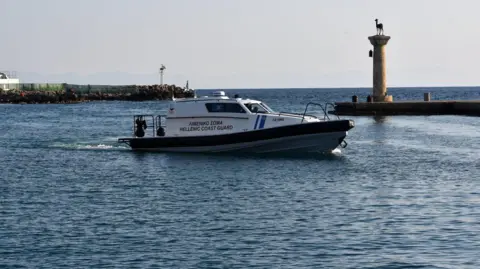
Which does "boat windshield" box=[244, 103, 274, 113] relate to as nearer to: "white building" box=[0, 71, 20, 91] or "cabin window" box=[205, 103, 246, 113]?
"cabin window" box=[205, 103, 246, 113]

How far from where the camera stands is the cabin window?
36.2m

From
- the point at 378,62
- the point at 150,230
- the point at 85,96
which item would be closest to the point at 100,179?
the point at 150,230

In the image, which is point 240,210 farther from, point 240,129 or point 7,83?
point 7,83

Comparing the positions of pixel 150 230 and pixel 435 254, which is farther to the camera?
pixel 150 230

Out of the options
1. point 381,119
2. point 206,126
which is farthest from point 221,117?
point 381,119

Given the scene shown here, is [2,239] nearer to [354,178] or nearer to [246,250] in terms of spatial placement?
[246,250]

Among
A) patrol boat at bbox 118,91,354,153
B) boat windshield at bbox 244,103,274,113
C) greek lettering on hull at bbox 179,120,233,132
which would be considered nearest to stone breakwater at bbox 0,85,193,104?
patrol boat at bbox 118,91,354,153

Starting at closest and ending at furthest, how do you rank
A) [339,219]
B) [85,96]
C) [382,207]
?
[339,219]
[382,207]
[85,96]

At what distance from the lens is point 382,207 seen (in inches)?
934

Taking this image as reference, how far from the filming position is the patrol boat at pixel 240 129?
35.3 meters

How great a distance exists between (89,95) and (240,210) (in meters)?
125

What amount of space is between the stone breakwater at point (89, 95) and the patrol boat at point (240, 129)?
9214 centimetres

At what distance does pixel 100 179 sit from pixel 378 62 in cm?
4366

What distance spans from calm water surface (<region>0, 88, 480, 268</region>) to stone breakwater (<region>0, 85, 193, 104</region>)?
314ft
